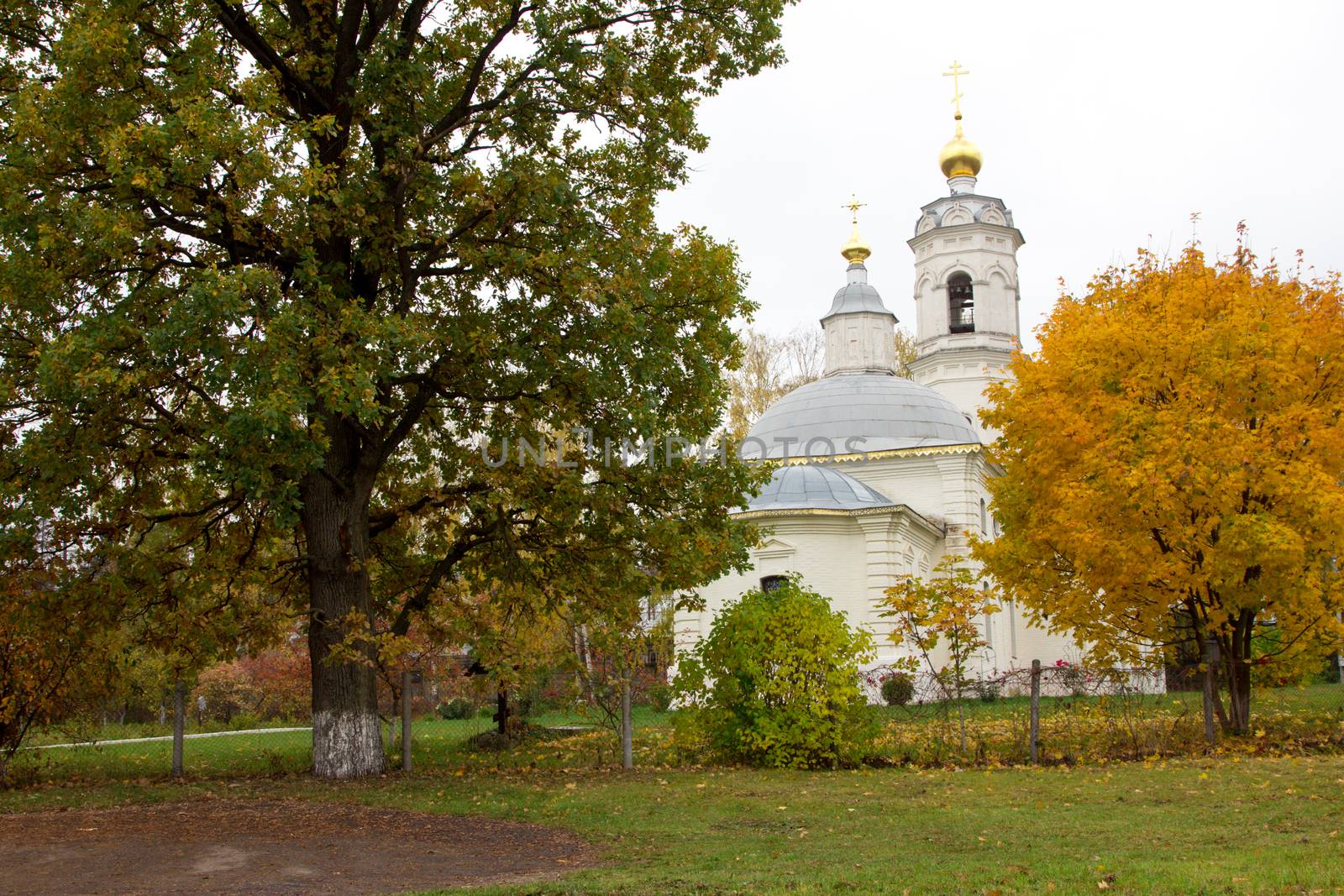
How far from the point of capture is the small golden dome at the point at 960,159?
37.4 meters

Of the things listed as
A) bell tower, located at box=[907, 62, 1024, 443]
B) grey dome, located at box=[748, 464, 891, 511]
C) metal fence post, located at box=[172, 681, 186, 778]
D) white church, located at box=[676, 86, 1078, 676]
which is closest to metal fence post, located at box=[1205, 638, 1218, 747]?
white church, located at box=[676, 86, 1078, 676]

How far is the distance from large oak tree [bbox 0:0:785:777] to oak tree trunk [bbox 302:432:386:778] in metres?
0.03

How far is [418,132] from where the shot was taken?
12320mm

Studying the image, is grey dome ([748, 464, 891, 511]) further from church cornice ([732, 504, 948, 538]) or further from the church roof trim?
the church roof trim

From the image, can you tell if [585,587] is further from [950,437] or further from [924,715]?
[950,437]

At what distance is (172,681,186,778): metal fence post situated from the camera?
14.4 meters

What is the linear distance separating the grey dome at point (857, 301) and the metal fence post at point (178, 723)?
24.4 metres

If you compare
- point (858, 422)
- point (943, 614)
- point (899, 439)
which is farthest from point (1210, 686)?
point (858, 422)

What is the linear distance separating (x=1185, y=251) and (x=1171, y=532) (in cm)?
431

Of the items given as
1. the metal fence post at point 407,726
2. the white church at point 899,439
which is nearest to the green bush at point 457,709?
the white church at point 899,439

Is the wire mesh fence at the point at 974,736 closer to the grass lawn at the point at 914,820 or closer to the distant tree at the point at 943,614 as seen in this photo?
the distant tree at the point at 943,614

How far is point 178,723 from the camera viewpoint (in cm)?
1467

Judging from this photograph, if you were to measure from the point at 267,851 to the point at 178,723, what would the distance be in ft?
22.7

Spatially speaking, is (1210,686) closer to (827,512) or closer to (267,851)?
(267,851)
